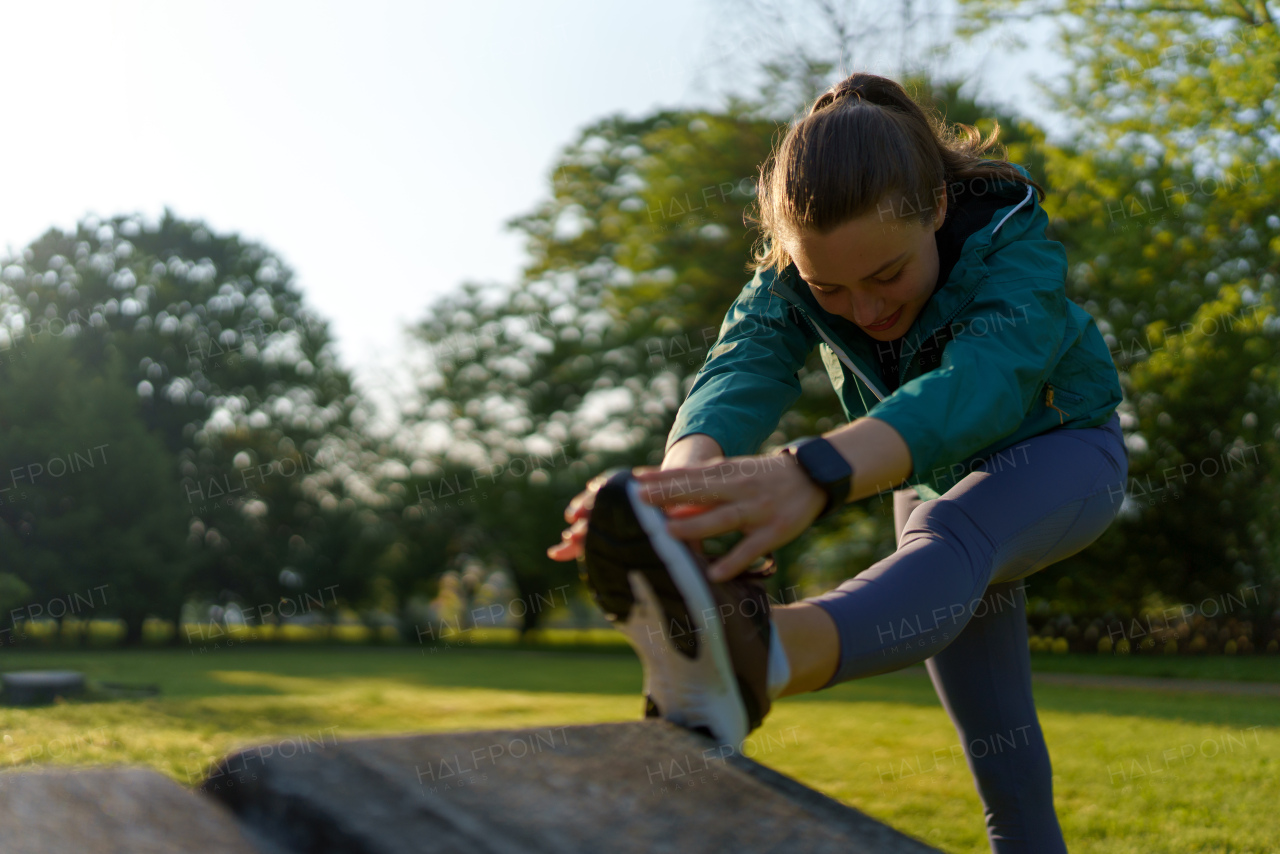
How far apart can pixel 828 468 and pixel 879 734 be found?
5780 mm

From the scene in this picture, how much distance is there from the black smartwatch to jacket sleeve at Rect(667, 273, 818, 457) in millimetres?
451

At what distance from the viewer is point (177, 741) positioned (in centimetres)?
590

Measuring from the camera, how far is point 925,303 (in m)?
2.00

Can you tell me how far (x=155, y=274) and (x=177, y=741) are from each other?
28.4 m

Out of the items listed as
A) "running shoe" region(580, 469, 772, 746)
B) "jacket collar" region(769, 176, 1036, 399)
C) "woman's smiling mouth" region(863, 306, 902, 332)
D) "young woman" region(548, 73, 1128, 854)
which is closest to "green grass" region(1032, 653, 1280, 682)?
"young woman" region(548, 73, 1128, 854)

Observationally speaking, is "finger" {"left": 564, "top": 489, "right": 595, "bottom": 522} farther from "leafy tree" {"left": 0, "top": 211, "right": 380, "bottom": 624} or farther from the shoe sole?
"leafy tree" {"left": 0, "top": 211, "right": 380, "bottom": 624}

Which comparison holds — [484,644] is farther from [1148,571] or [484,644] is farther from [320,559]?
[1148,571]

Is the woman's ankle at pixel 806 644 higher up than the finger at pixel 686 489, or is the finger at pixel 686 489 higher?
the finger at pixel 686 489

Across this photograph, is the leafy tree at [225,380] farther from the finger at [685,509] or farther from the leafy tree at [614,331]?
the finger at [685,509]

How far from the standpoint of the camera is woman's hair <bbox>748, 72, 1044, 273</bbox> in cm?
185

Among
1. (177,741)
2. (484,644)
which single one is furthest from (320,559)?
(177,741)

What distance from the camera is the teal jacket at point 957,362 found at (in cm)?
160

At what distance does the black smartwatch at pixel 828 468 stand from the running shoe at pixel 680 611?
203 millimetres

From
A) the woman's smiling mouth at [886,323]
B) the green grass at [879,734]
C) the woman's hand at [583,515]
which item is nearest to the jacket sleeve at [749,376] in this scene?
the woman's smiling mouth at [886,323]
